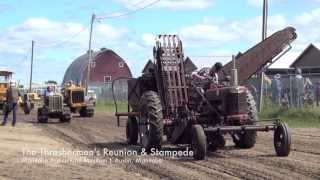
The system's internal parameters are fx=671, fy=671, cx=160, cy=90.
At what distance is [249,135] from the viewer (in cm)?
1628

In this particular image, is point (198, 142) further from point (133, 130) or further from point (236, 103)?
point (133, 130)

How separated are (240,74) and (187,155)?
8904 millimetres

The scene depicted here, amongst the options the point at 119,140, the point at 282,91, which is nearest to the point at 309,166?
the point at 119,140

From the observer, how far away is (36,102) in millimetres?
56125

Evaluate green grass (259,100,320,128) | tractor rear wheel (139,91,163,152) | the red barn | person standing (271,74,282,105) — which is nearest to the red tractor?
tractor rear wheel (139,91,163,152)

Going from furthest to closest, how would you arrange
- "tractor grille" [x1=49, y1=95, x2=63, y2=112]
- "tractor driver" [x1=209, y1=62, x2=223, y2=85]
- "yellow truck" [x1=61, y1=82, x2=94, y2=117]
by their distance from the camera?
"yellow truck" [x1=61, y1=82, x2=94, y2=117], "tractor grille" [x1=49, y1=95, x2=63, y2=112], "tractor driver" [x1=209, y1=62, x2=223, y2=85]

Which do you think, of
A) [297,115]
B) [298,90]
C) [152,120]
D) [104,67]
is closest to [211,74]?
[152,120]

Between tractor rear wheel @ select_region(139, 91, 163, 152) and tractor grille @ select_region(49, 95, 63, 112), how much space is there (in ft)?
56.2

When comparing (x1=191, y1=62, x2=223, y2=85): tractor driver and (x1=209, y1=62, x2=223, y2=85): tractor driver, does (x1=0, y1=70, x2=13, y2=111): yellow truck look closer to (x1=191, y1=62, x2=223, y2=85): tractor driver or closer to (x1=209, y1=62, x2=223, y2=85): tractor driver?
(x1=191, y1=62, x2=223, y2=85): tractor driver

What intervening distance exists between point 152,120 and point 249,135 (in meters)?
2.58

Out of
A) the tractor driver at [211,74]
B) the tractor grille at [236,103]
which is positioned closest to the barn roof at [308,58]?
the tractor driver at [211,74]

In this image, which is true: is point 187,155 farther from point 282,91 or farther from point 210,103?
point 282,91

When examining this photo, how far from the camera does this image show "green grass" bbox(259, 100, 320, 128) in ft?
88.2

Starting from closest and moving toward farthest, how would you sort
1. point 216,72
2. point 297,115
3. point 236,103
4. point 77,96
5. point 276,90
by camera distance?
point 236,103 → point 216,72 → point 297,115 → point 276,90 → point 77,96
